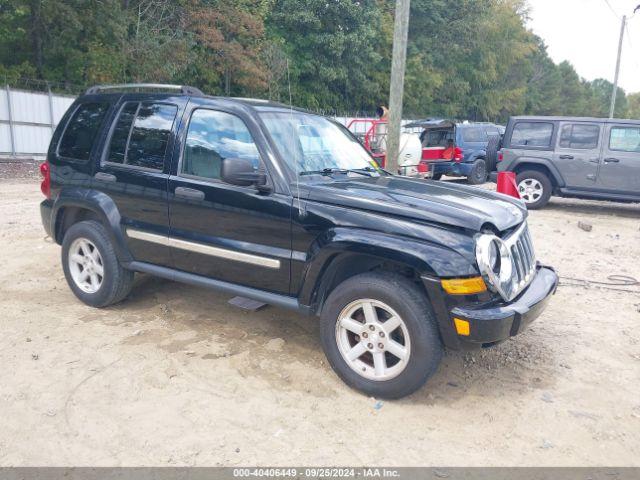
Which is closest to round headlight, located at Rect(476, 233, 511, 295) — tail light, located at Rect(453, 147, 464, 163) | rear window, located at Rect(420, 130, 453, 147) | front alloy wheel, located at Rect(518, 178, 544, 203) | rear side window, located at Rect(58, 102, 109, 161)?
rear side window, located at Rect(58, 102, 109, 161)

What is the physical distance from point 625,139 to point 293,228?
921 cm

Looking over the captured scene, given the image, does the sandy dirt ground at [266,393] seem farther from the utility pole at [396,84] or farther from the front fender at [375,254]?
the utility pole at [396,84]

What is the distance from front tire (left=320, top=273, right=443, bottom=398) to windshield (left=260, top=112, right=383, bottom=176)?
1046 millimetres

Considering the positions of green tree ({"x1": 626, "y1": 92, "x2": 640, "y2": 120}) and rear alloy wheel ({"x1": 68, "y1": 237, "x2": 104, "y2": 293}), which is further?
green tree ({"x1": 626, "y1": 92, "x2": 640, "y2": 120})

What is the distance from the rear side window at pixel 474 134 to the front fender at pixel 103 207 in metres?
12.9

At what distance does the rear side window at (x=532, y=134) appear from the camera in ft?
36.0

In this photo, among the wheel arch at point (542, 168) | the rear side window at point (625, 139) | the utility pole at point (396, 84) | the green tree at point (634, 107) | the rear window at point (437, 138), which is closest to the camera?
the utility pole at point (396, 84)

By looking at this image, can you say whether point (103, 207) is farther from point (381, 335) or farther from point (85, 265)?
point (381, 335)

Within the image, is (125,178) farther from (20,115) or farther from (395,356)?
(20,115)

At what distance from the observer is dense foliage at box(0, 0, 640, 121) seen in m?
19.4

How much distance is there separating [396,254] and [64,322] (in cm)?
300

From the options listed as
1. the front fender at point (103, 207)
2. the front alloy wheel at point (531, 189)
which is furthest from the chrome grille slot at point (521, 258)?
the front alloy wheel at point (531, 189)

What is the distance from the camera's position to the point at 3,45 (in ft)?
64.0

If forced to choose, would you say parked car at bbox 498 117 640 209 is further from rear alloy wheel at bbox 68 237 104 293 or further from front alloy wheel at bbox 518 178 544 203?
rear alloy wheel at bbox 68 237 104 293
